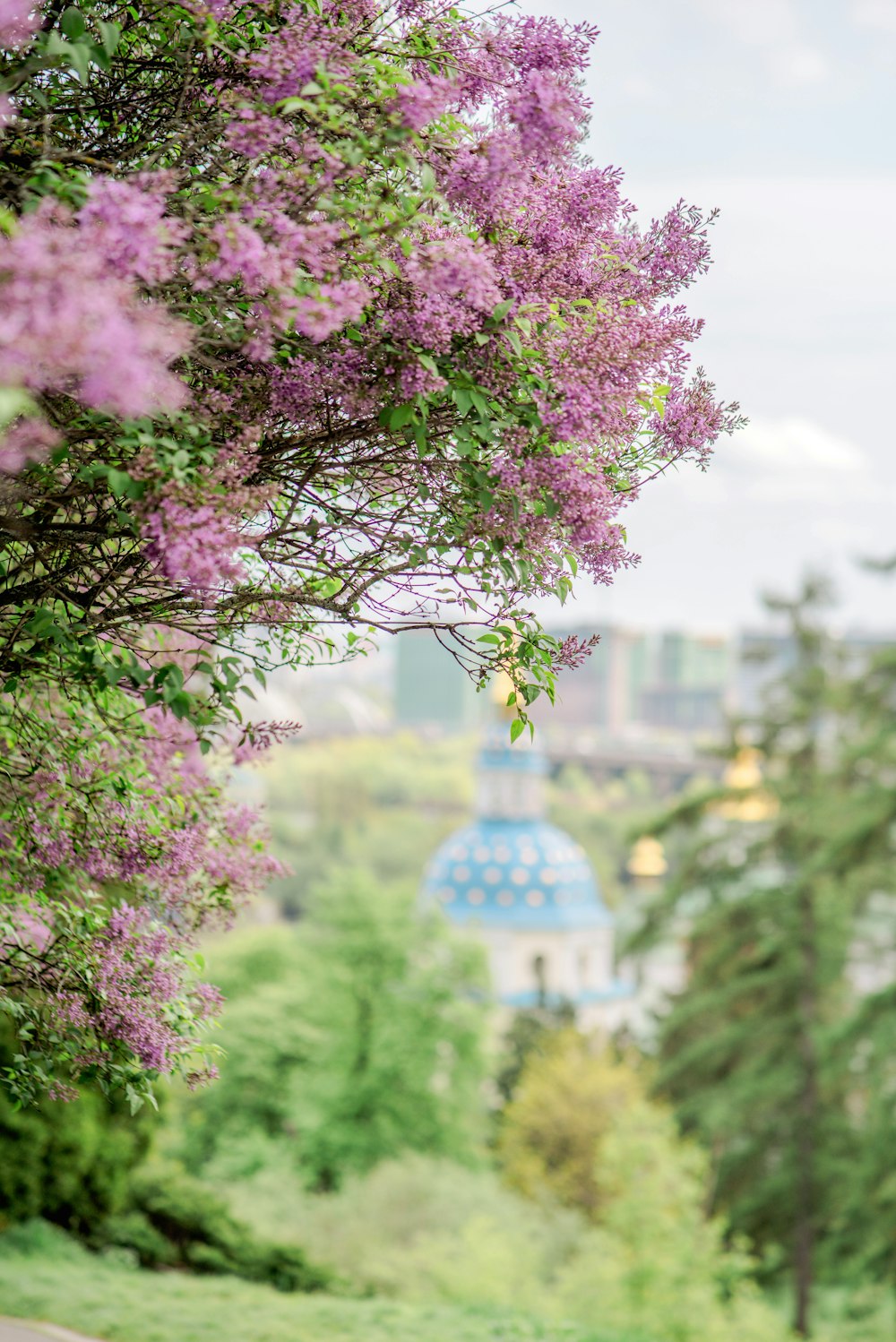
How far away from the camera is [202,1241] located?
12.8 m

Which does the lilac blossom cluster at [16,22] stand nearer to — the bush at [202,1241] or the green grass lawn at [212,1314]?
the green grass lawn at [212,1314]

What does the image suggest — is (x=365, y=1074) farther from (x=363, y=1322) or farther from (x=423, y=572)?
(x=423, y=572)

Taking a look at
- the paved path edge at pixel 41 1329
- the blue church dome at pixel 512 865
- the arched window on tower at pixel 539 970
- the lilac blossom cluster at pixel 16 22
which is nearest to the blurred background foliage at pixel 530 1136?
the paved path edge at pixel 41 1329

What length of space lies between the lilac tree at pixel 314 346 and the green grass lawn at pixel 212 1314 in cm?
470

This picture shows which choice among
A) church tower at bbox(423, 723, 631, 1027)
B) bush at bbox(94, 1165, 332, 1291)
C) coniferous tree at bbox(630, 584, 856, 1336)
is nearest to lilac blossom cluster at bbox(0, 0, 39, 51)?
bush at bbox(94, 1165, 332, 1291)

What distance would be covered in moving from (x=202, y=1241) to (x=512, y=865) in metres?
33.8

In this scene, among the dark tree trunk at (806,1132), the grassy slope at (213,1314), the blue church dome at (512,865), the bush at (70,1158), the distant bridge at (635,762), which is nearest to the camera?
the grassy slope at (213,1314)

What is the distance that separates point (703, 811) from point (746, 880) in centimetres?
131

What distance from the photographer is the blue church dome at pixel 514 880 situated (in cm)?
Result: 4556

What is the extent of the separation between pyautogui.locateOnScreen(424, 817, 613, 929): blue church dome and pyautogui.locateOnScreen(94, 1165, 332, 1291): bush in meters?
32.1

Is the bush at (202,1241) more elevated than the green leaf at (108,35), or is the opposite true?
the green leaf at (108,35)

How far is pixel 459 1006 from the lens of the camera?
24.8m

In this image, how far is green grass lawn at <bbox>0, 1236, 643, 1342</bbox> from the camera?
27.8ft

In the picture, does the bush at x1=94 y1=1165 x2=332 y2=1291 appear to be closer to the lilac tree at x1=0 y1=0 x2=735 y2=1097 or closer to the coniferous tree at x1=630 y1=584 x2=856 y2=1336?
the coniferous tree at x1=630 y1=584 x2=856 y2=1336
